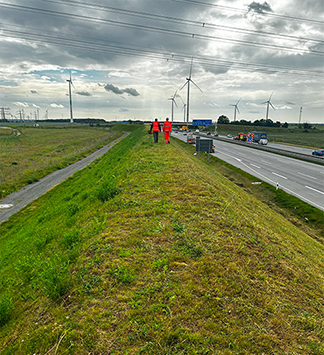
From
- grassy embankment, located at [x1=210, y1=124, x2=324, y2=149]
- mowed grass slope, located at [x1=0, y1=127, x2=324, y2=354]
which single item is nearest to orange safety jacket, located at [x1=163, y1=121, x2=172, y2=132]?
mowed grass slope, located at [x1=0, y1=127, x2=324, y2=354]

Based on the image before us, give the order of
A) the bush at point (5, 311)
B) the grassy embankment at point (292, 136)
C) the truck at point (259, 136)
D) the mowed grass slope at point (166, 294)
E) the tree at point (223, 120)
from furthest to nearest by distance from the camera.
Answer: the tree at point (223, 120), the grassy embankment at point (292, 136), the truck at point (259, 136), the bush at point (5, 311), the mowed grass slope at point (166, 294)

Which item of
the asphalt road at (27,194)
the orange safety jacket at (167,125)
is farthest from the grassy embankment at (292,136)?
the asphalt road at (27,194)

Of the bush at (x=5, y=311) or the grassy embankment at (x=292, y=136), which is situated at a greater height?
the grassy embankment at (x=292, y=136)

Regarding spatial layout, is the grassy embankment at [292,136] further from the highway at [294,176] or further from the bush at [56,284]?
the bush at [56,284]

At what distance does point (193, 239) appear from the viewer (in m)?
6.48

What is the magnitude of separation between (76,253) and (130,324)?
113 inches

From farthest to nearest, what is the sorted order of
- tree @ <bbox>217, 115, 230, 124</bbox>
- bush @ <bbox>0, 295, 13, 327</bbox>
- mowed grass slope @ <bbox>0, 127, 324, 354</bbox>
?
tree @ <bbox>217, 115, 230, 124</bbox>
bush @ <bbox>0, 295, 13, 327</bbox>
mowed grass slope @ <bbox>0, 127, 324, 354</bbox>

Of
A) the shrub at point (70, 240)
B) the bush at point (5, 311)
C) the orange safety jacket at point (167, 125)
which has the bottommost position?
the bush at point (5, 311)

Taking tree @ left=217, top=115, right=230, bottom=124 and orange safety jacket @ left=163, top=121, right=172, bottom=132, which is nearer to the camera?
orange safety jacket @ left=163, top=121, right=172, bottom=132

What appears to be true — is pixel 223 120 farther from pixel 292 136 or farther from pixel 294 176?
pixel 294 176

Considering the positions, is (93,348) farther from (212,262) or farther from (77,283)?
(212,262)

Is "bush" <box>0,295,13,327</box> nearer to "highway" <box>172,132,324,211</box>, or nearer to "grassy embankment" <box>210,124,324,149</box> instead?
"highway" <box>172,132,324,211</box>

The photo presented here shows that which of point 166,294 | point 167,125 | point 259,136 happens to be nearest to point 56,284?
point 166,294

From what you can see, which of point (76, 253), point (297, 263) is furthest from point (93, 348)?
point (297, 263)
